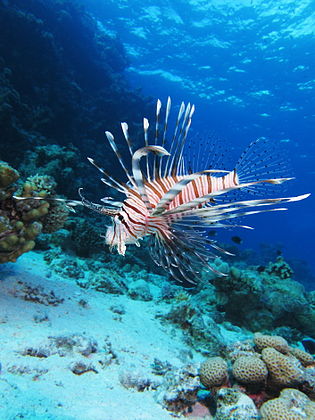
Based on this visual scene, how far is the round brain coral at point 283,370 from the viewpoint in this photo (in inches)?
99.0

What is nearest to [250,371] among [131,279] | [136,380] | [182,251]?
[136,380]

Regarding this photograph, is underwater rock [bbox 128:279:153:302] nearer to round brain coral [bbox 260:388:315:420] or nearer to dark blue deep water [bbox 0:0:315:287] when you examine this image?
round brain coral [bbox 260:388:315:420]

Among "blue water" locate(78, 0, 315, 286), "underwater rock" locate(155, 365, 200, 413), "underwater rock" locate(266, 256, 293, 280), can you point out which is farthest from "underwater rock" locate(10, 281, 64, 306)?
"blue water" locate(78, 0, 315, 286)

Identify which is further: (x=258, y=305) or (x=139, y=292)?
(x=258, y=305)

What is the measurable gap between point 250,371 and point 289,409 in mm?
446

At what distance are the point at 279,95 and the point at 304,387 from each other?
86.5 feet

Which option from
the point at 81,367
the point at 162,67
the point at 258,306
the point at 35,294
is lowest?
the point at 258,306

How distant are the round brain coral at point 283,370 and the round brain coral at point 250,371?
0.10 metres

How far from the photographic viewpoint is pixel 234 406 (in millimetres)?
2277

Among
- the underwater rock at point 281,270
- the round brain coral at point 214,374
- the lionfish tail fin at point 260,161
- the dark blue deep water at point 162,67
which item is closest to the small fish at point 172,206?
the lionfish tail fin at point 260,161

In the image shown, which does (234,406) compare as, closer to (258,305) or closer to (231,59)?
(258,305)

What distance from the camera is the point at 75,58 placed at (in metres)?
21.4

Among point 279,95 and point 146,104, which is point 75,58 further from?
point 279,95

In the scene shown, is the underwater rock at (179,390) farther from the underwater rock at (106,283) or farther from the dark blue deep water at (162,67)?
the dark blue deep water at (162,67)
